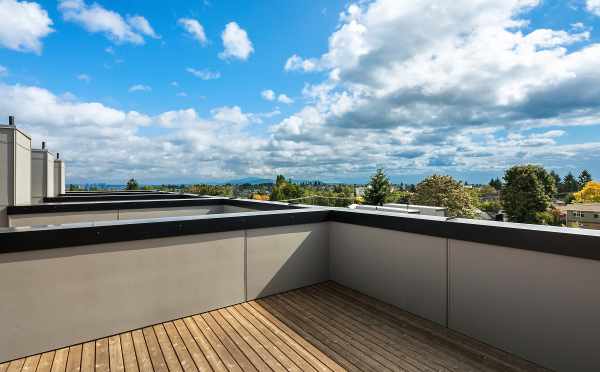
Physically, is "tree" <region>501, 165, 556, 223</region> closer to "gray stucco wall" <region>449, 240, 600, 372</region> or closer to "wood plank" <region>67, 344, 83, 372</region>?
"gray stucco wall" <region>449, 240, 600, 372</region>

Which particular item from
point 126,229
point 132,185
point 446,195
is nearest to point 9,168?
point 126,229

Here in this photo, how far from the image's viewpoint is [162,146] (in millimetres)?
19750

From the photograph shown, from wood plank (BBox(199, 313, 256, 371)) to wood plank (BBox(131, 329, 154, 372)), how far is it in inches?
20.4

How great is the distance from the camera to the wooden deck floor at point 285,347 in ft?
6.51

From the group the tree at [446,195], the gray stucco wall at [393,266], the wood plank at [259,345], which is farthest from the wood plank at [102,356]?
the tree at [446,195]

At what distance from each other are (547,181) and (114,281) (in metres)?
40.6

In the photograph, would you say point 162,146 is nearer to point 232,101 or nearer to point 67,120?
point 232,101

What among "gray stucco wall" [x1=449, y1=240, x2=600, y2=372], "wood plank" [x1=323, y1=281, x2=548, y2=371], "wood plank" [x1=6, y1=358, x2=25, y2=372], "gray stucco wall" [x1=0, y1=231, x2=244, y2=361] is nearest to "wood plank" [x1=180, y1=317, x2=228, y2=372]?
"gray stucco wall" [x1=0, y1=231, x2=244, y2=361]

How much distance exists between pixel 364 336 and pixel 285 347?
0.67 m

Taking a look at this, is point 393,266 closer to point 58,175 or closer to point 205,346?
point 205,346

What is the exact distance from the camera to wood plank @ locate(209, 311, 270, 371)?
2006 millimetres

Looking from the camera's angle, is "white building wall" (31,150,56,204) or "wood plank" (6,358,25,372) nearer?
"wood plank" (6,358,25,372)

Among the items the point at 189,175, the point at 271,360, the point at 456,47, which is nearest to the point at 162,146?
the point at 189,175

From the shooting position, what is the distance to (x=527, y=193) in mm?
29734
